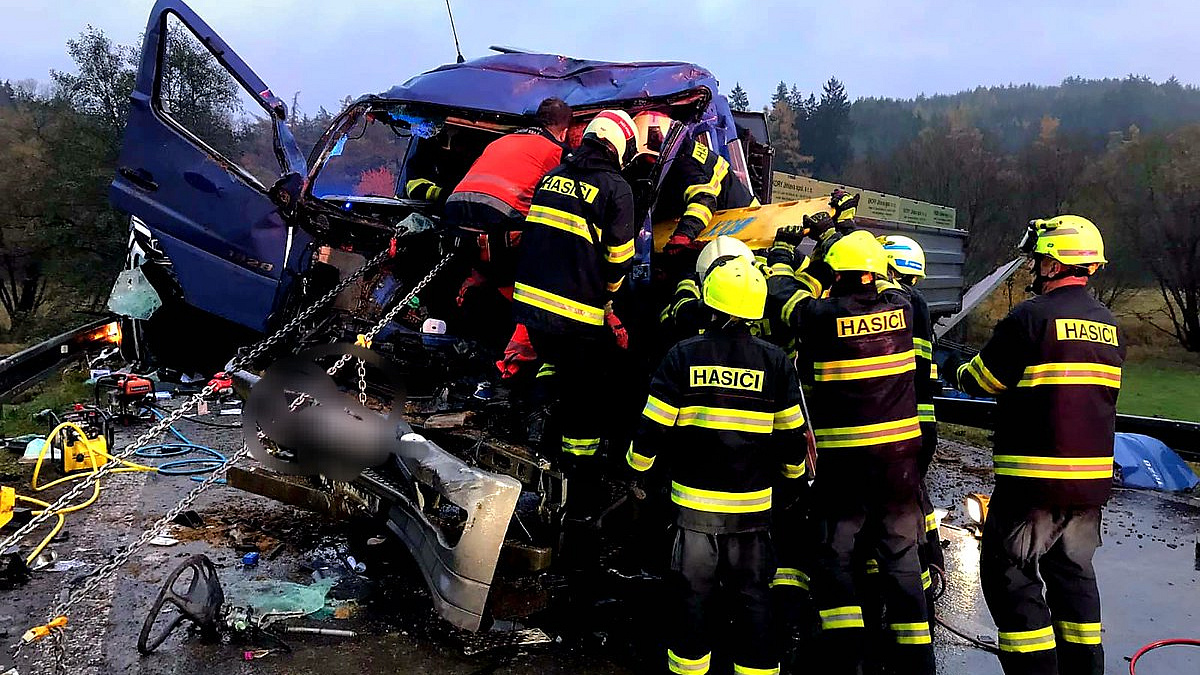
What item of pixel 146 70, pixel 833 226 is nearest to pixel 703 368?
pixel 833 226

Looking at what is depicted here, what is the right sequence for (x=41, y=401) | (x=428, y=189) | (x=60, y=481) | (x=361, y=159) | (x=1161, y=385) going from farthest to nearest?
(x=1161, y=385)
(x=41, y=401)
(x=60, y=481)
(x=361, y=159)
(x=428, y=189)

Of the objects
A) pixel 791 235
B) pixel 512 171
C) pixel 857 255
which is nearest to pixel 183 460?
pixel 512 171

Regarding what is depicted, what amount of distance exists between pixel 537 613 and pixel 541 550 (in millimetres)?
377

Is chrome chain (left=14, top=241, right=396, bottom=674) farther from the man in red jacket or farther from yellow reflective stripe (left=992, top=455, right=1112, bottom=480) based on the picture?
yellow reflective stripe (left=992, top=455, right=1112, bottom=480)

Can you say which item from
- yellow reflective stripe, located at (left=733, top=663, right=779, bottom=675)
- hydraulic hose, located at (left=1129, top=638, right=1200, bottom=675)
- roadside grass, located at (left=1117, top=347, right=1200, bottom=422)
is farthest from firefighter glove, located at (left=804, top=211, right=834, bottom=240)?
roadside grass, located at (left=1117, top=347, right=1200, bottom=422)

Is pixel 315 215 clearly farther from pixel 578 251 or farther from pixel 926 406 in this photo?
pixel 926 406

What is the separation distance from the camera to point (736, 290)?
116 inches

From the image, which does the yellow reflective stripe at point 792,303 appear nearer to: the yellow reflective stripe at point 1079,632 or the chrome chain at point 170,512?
the yellow reflective stripe at point 1079,632

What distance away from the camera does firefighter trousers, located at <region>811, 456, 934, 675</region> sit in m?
3.11

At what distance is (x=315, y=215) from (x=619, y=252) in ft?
5.76

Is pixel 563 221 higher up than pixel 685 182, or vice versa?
pixel 685 182

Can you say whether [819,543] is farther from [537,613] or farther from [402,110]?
[402,110]

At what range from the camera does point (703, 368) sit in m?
2.94

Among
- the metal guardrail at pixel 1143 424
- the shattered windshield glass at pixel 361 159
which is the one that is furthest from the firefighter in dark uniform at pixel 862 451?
the metal guardrail at pixel 1143 424
